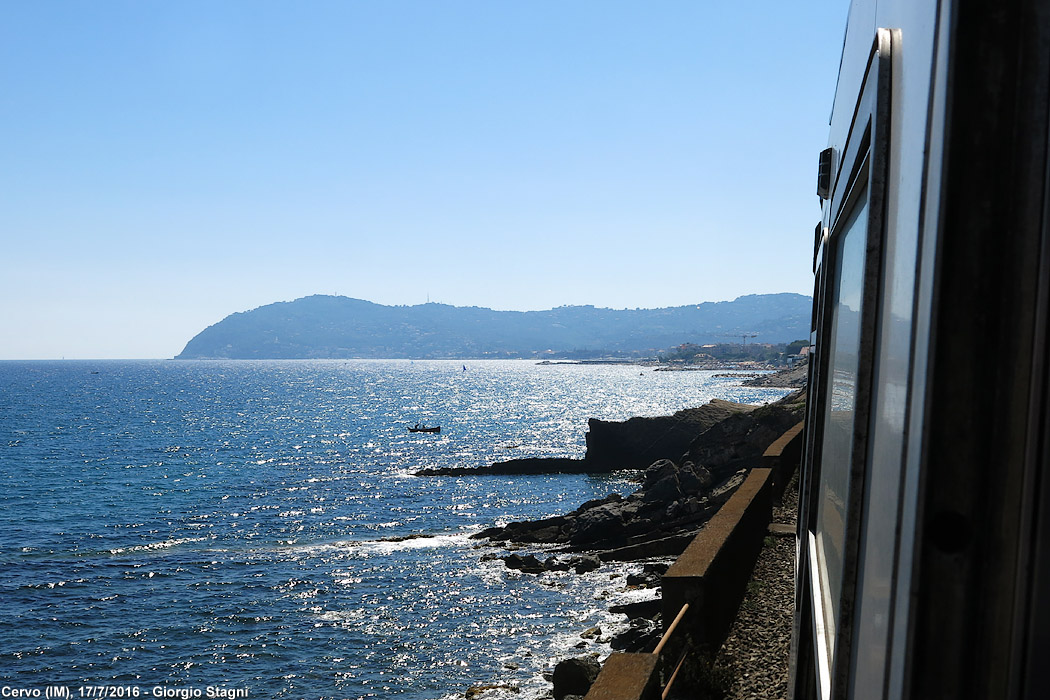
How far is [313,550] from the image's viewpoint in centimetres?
2894

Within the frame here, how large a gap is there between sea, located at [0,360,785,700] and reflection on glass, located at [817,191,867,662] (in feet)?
45.5

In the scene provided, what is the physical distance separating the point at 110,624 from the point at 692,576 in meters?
18.9

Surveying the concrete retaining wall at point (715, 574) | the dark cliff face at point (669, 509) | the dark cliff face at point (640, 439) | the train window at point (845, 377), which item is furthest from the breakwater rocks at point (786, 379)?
the train window at point (845, 377)

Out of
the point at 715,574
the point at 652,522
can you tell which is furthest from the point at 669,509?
the point at 715,574

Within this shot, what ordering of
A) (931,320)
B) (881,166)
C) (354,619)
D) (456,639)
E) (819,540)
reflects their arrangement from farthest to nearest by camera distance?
(354,619) → (456,639) → (819,540) → (881,166) → (931,320)

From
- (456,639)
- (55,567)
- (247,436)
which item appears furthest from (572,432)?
(456,639)

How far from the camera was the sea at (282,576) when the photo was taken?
17219 millimetres

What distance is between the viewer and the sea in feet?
56.5

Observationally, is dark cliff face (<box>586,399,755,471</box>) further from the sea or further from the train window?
the train window

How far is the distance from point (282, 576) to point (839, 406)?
84.0 feet

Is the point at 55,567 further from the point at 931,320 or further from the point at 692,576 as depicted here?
the point at 931,320

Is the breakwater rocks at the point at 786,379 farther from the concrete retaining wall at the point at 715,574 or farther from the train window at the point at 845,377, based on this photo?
the train window at the point at 845,377

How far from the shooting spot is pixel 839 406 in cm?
189

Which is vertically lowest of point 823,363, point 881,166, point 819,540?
point 819,540
